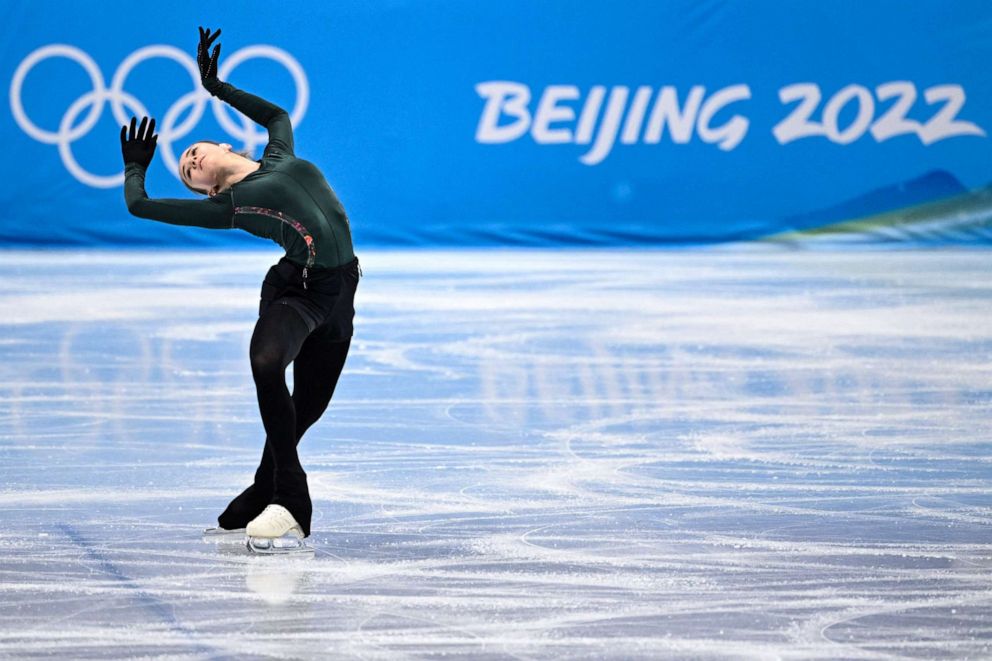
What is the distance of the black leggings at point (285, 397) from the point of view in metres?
3.40

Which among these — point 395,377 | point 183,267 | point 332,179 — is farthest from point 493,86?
point 395,377

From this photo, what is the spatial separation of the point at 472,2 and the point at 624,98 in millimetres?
1449

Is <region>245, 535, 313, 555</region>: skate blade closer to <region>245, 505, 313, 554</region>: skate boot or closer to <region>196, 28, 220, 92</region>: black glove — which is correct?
<region>245, 505, 313, 554</region>: skate boot

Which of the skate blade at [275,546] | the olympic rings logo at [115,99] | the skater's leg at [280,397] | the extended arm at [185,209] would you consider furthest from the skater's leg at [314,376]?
the olympic rings logo at [115,99]

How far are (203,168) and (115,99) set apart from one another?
9781mm

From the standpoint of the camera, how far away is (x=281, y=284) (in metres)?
3.54

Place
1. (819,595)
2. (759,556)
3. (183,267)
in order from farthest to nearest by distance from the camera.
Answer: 1. (183,267)
2. (759,556)
3. (819,595)

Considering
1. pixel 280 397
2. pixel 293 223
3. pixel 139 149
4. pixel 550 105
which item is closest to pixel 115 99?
pixel 550 105

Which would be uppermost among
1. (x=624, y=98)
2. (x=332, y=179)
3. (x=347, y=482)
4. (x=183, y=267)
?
(x=624, y=98)

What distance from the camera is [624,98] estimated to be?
43.0 ft

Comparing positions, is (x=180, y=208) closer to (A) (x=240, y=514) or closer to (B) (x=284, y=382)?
(B) (x=284, y=382)

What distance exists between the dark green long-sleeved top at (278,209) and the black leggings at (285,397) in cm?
15

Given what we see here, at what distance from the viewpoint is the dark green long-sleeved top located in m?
3.43

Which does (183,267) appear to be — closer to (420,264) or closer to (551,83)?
(420,264)
